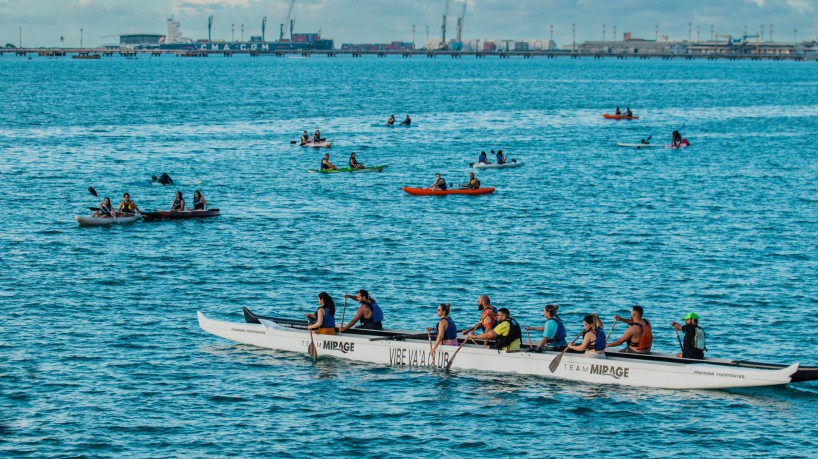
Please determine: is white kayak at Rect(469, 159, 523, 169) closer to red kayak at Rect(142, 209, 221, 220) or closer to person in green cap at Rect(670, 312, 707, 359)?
red kayak at Rect(142, 209, 221, 220)

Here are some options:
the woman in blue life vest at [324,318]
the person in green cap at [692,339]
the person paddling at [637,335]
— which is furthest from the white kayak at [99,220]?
the person in green cap at [692,339]

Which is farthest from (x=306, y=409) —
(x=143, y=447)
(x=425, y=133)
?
(x=425, y=133)

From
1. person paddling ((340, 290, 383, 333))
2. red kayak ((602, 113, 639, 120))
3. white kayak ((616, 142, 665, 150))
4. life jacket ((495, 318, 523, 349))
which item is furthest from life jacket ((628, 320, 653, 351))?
red kayak ((602, 113, 639, 120))

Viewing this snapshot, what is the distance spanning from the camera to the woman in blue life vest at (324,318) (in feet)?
103

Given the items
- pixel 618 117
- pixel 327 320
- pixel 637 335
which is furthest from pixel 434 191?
pixel 618 117

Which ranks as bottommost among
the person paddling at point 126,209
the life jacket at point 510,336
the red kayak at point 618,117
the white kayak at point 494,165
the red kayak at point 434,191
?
the life jacket at point 510,336

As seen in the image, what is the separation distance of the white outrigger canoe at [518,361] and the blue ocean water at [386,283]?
1.27 feet

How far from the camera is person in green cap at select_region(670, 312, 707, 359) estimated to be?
28.8m

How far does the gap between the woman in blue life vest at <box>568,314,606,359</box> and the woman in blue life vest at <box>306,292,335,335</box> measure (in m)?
7.08

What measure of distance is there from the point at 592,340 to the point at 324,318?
7.80 meters

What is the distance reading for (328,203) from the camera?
198 ft

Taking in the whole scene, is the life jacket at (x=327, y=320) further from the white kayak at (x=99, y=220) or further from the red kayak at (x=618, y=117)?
the red kayak at (x=618, y=117)

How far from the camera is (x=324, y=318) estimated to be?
3152cm

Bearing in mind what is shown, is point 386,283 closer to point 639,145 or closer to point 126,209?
point 126,209
